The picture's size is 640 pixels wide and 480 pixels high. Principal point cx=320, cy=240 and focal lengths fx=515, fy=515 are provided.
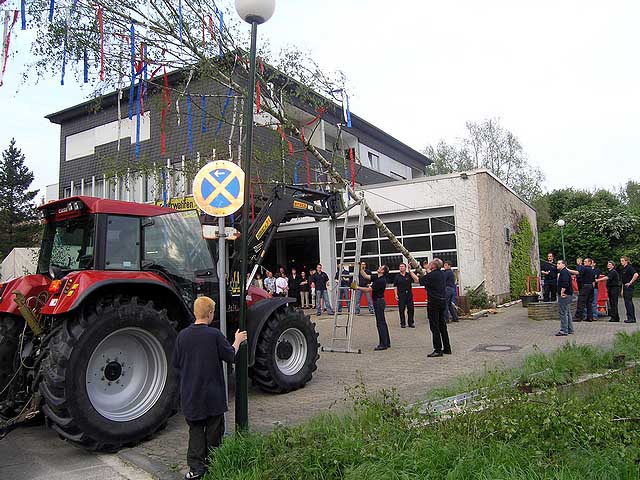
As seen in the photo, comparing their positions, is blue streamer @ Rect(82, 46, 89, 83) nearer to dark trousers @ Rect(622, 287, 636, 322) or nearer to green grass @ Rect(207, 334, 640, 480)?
green grass @ Rect(207, 334, 640, 480)

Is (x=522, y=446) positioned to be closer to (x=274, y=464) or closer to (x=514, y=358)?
(x=274, y=464)

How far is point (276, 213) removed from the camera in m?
8.04

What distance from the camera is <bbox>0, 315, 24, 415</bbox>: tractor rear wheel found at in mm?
5789

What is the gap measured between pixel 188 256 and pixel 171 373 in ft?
5.01

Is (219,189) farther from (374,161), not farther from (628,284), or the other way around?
(374,161)

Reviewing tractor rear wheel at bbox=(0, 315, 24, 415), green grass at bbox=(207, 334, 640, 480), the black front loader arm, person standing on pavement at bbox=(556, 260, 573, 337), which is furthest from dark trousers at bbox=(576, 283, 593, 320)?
tractor rear wheel at bbox=(0, 315, 24, 415)

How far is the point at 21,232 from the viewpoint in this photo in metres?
35.2

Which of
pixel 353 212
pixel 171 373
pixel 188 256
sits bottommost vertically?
pixel 171 373

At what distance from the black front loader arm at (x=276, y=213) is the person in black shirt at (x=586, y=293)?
29.7 feet

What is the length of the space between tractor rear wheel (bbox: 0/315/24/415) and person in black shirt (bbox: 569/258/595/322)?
45.1 ft

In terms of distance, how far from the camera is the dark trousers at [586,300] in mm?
14555

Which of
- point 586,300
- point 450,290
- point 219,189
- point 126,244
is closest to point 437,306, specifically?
point 450,290

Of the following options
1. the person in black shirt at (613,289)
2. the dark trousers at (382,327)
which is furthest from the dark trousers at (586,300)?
the dark trousers at (382,327)

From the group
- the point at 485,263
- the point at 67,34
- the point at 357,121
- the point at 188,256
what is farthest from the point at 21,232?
the point at 188,256
